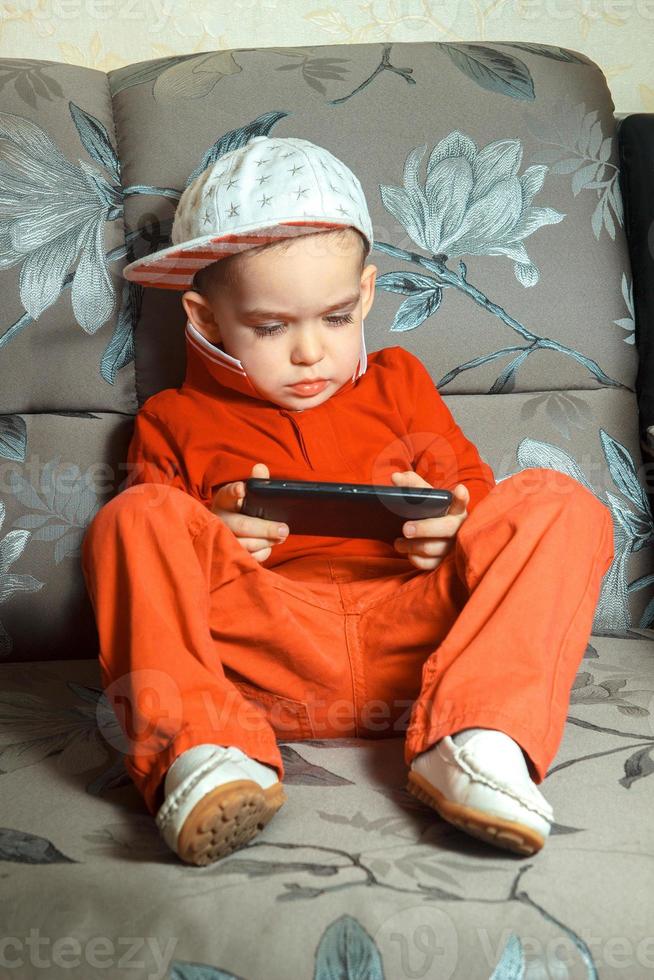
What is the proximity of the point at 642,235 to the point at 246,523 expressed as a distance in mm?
656

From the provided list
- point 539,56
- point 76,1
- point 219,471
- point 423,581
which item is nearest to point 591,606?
point 423,581

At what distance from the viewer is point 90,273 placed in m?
1.19

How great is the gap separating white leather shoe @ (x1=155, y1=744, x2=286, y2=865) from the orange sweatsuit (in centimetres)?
2

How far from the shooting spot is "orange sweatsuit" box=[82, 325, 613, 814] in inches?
30.6

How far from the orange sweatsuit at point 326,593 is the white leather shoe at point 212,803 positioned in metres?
0.02

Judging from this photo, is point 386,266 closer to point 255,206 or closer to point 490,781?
point 255,206

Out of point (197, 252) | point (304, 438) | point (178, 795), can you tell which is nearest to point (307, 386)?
point (304, 438)

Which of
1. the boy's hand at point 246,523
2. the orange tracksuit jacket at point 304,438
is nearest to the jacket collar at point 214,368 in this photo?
the orange tracksuit jacket at point 304,438

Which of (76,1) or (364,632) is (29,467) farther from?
(76,1)

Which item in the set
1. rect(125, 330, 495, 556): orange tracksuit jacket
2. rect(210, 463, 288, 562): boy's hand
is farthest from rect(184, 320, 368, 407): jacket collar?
rect(210, 463, 288, 562): boy's hand

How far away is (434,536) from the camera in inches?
36.6

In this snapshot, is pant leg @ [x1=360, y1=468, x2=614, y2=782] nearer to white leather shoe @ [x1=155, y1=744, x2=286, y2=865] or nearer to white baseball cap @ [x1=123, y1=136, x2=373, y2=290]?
white leather shoe @ [x1=155, y1=744, x2=286, y2=865]

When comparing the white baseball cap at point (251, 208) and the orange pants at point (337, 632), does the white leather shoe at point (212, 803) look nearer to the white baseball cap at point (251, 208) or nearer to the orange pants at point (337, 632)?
the orange pants at point (337, 632)

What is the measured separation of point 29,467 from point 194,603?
0.42 m
